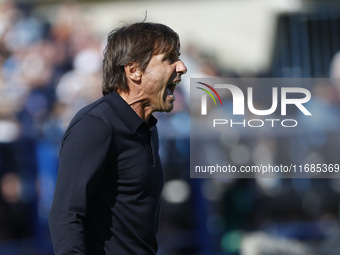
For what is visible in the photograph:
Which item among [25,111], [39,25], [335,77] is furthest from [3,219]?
[335,77]

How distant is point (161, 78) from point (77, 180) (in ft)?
1.95

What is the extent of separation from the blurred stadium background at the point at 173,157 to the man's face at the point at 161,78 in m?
3.75

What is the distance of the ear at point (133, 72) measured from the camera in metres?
2.86

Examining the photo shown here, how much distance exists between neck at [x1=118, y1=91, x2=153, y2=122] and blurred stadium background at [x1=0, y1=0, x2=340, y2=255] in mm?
3740

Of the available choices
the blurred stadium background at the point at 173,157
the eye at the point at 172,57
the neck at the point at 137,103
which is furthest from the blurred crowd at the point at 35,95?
the eye at the point at 172,57

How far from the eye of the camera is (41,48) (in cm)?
851

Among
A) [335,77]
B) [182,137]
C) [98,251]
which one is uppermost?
[335,77]

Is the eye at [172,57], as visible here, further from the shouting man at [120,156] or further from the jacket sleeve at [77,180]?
the jacket sleeve at [77,180]

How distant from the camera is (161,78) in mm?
2885

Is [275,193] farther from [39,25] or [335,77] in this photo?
[39,25]

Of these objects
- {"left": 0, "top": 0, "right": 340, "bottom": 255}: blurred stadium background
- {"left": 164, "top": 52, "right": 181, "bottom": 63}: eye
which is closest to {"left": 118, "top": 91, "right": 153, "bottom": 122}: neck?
{"left": 164, "top": 52, "right": 181, "bottom": 63}: eye

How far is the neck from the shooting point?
294 centimetres

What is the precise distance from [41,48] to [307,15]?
3.84m

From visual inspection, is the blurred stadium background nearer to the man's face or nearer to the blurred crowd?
the blurred crowd
